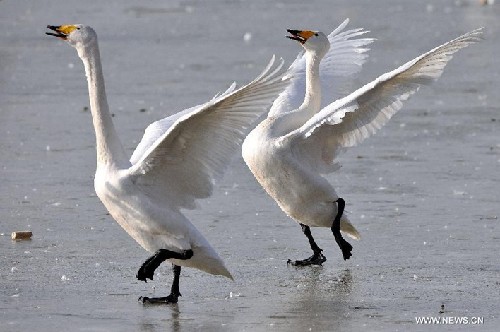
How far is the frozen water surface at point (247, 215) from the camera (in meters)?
7.11

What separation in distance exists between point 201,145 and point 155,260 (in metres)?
0.67

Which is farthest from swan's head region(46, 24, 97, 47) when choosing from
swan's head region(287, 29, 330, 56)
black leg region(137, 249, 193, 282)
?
swan's head region(287, 29, 330, 56)

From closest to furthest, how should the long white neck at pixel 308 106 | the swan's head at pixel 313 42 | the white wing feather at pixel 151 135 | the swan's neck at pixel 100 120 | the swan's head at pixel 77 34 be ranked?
1. the swan's neck at pixel 100 120
2. the swan's head at pixel 77 34
3. the white wing feather at pixel 151 135
4. the long white neck at pixel 308 106
5. the swan's head at pixel 313 42

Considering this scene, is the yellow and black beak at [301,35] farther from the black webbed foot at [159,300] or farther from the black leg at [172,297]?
the black webbed foot at [159,300]

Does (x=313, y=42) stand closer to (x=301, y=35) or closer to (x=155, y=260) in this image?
(x=301, y=35)

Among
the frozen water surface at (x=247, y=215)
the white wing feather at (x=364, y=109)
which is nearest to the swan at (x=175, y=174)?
the frozen water surface at (x=247, y=215)

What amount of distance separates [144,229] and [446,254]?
82.4 inches

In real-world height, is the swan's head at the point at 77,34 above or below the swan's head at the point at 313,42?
above

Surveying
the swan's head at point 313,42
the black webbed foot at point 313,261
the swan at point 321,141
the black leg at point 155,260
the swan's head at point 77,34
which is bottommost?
the black webbed foot at point 313,261

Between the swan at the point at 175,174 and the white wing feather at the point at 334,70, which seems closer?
the swan at the point at 175,174

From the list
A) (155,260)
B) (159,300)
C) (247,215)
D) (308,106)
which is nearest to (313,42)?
(308,106)

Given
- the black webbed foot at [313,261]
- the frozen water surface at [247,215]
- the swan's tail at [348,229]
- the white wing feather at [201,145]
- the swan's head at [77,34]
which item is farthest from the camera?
the swan's tail at [348,229]

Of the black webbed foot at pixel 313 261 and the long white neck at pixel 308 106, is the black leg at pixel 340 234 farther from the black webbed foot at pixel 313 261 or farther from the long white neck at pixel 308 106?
the long white neck at pixel 308 106

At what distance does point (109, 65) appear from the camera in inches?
725
